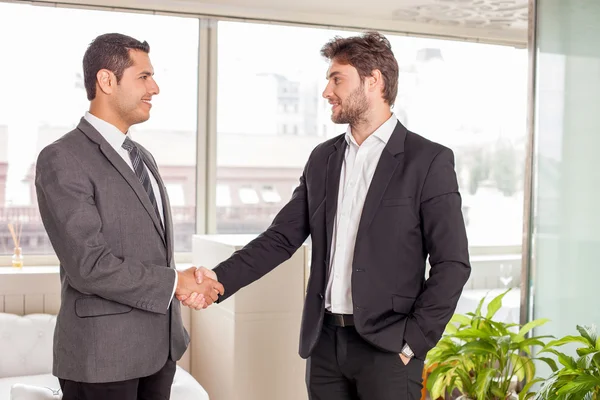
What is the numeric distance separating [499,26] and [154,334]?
4.08m

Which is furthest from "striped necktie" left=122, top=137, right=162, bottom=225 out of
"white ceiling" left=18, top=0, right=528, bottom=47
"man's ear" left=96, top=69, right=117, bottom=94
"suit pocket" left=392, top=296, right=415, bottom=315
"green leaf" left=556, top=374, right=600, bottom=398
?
"white ceiling" left=18, top=0, right=528, bottom=47

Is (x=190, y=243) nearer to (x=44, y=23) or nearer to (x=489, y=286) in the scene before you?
(x=44, y=23)

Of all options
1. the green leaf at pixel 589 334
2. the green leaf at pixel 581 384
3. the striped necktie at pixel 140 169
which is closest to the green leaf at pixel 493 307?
the green leaf at pixel 589 334

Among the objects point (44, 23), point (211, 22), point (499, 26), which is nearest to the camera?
point (44, 23)

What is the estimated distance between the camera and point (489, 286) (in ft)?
17.9

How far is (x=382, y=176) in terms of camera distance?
2.20 metres

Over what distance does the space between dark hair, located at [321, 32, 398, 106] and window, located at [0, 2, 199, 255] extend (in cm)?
258

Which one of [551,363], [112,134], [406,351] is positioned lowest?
[551,363]

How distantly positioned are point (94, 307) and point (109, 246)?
0.18 meters

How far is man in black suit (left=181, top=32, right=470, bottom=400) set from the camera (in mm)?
2133

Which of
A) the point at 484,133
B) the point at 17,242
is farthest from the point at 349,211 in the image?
the point at 484,133

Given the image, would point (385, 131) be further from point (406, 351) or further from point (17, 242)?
point (17, 242)

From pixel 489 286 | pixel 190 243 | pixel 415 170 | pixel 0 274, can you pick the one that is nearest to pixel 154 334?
pixel 415 170

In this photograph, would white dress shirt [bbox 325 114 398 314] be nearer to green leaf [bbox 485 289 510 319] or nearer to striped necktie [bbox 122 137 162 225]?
striped necktie [bbox 122 137 162 225]
